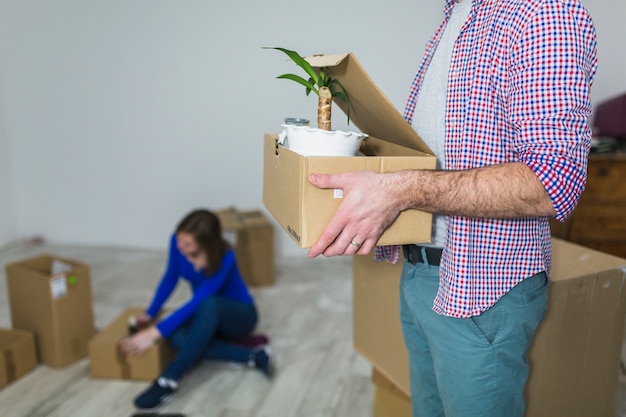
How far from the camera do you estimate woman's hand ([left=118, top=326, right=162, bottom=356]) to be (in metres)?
2.18

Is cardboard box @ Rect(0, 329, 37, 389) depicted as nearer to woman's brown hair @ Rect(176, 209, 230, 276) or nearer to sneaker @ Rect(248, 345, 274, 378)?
woman's brown hair @ Rect(176, 209, 230, 276)

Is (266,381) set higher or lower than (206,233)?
lower

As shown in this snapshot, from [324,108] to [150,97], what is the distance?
3.02 meters

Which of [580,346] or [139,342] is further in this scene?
[139,342]

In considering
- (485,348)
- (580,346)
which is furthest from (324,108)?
(580,346)

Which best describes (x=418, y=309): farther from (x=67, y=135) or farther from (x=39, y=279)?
(x=67, y=135)

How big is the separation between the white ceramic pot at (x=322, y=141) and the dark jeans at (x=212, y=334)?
1469 mm

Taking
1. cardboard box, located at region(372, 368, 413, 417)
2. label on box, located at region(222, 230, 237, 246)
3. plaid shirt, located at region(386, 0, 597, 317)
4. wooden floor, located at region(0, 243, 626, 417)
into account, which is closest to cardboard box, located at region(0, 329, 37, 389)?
wooden floor, located at region(0, 243, 626, 417)

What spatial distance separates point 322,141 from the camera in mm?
928

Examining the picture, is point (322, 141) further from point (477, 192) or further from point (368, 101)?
point (477, 192)

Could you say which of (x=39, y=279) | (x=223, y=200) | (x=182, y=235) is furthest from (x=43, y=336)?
(x=223, y=200)

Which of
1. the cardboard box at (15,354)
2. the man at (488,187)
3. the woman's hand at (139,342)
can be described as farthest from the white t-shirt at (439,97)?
→ the cardboard box at (15,354)

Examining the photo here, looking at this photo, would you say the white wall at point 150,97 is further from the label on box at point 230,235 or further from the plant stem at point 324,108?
the plant stem at point 324,108

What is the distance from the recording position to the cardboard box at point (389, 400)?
1731 millimetres
